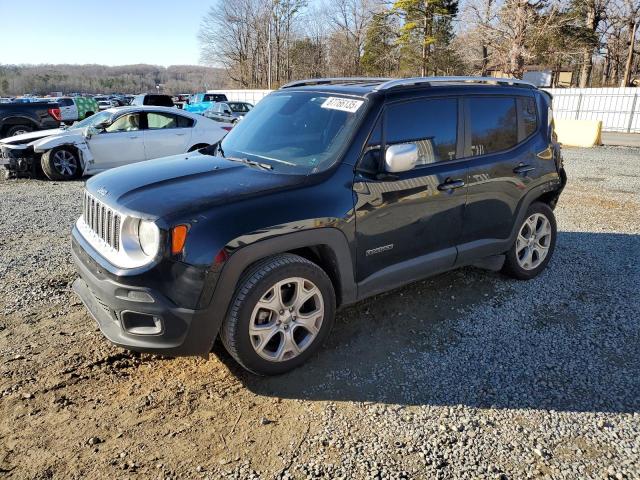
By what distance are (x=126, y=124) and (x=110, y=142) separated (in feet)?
1.62

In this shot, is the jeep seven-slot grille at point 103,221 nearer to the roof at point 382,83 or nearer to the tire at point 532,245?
the roof at point 382,83

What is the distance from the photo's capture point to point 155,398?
2.91m

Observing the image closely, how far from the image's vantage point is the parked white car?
9594 millimetres

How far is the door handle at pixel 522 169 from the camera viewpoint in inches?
169

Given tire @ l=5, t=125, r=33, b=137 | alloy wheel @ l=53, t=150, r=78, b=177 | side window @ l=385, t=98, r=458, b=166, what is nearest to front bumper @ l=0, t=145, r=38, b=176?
alloy wheel @ l=53, t=150, r=78, b=177

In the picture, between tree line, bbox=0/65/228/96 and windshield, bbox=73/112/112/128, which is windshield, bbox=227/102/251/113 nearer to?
windshield, bbox=73/112/112/128

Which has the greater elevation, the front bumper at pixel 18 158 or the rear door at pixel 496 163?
the rear door at pixel 496 163

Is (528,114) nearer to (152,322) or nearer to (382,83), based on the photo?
(382,83)

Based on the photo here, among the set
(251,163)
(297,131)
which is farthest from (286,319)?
(297,131)

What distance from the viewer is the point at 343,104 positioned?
11.5 ft

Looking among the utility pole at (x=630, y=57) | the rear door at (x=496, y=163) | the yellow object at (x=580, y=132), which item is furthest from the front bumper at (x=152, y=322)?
the utility pole at (x=630, y=57)

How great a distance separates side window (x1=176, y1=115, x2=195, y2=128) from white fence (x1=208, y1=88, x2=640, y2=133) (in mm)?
14907

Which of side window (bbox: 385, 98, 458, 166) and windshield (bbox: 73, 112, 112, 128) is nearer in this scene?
side window (bbox: 385, 98, 458, 166)

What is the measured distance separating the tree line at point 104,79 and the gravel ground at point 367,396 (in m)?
77.9
